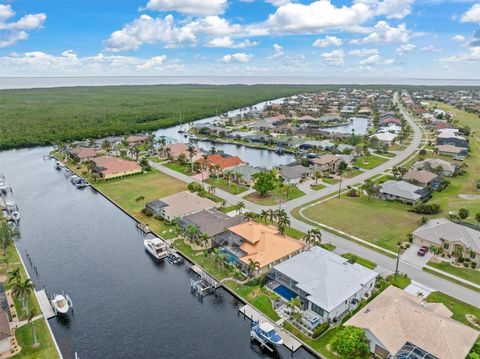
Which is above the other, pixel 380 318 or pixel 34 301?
pixel 380 318

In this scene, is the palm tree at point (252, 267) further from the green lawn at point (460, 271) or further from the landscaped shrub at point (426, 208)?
the landscaped shrub at point (426, 208)


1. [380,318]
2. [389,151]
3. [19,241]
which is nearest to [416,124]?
[389,151]

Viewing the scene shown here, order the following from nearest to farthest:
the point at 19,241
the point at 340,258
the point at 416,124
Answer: the point at 340,258
the point at 19,241
the point at 416,124

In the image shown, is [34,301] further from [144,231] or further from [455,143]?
[455,143]

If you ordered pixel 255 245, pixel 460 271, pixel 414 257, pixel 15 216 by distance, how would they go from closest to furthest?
pixel 460 271, pixel 255 245, pixel 414 257, pixel 15 216

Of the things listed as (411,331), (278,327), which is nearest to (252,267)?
(278,327)

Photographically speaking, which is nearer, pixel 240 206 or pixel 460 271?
pixel 460 271

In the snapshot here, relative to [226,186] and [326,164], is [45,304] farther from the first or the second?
[326,164]
